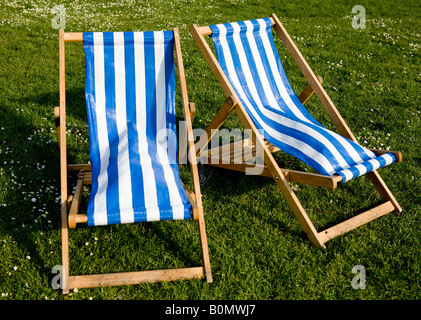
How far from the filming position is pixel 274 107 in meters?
→ 3.79

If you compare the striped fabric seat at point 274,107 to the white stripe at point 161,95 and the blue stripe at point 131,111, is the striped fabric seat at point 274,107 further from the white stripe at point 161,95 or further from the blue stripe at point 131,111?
the blue stripe at point 131,111

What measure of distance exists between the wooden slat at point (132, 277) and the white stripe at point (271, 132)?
1233 millimetres

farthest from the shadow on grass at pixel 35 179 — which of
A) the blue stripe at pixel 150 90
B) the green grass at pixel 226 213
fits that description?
the blue stripe at pixel 150 90

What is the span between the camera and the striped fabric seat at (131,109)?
2957 mm

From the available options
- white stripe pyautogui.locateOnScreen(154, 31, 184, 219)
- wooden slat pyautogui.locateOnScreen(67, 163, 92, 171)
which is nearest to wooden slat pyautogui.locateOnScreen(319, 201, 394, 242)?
white stripe pyautogui.locateOnScreen(154, 31, 184, 219)

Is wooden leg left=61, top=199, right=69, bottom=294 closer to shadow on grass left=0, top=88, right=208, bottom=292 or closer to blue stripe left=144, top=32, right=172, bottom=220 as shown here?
shadow on grass left=0, top=88, right=208, bottom=292

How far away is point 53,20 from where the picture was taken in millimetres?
7695

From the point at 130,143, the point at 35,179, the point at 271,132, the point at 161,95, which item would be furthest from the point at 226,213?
the point at 35,179

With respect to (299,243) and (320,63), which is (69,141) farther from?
(320,63)

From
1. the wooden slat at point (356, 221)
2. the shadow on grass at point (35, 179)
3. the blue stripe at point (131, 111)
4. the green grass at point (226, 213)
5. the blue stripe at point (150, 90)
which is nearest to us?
the green grass at point (226, 213)

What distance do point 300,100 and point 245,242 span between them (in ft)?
5.66

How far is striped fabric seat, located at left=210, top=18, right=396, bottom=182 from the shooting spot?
3.14 meters
